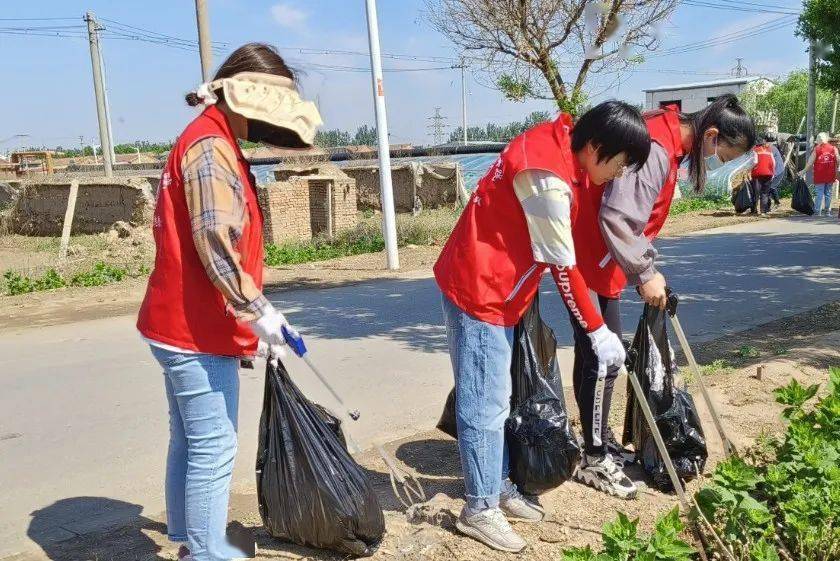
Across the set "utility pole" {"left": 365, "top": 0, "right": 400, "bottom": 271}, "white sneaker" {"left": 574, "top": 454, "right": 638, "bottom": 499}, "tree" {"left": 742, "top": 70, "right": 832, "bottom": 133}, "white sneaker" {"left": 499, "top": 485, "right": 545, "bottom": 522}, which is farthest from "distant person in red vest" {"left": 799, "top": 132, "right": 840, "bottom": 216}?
"tree" {"left": 742, "top": 70, "right": 832, "bottom": 133}

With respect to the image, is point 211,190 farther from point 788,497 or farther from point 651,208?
point 788,497

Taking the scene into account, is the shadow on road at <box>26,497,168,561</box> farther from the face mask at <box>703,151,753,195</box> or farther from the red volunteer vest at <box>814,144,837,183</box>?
the face mask at <box>703,151,753,195</box>

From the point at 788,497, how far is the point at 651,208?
47.4 inches

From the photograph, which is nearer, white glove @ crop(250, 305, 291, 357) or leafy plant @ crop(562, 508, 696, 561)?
leafy plant @ crop(562, 508, 696, 561)

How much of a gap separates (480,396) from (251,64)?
1.41 m

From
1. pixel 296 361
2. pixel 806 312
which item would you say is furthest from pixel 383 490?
pixel 806 312

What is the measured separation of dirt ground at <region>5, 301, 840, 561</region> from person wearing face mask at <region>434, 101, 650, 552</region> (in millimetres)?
159

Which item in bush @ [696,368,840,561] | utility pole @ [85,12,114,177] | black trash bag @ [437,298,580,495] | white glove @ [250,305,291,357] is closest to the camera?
white glove @ [250,305,291,357]

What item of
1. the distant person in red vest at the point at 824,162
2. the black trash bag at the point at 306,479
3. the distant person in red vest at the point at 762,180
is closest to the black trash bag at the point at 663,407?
the black trash bag at the point at 306,479

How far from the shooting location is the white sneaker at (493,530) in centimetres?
301

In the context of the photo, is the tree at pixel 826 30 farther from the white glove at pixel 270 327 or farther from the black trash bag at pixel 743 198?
the white glove at pixel 270 327

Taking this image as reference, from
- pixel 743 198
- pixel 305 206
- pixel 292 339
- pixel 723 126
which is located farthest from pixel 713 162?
pixel 743 198

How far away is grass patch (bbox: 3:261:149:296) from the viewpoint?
10734 millimetres

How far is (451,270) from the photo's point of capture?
9.81ft
